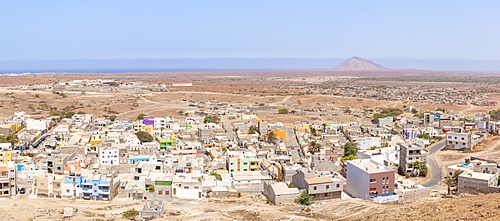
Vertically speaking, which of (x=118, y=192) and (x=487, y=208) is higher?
(x=487, y=208)

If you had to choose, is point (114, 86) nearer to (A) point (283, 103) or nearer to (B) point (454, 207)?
(A) point (283, 103)

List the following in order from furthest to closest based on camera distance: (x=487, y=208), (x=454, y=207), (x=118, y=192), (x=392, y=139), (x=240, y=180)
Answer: (x=392, y=139)
(x=240, y=180)
(x=118, y=192)
(x=454, y=207)
(x=487, y=208)

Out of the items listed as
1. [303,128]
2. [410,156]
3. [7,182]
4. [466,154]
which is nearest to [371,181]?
[410,156]

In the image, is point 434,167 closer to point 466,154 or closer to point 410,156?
point 410,156

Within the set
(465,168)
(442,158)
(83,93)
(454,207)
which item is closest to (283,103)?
(83,93)

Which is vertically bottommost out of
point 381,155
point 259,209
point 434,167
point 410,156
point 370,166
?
point 259,209

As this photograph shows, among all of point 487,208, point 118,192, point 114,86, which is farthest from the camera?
point 114,86

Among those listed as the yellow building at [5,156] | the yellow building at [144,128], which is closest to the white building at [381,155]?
the yellow building at [144,128]

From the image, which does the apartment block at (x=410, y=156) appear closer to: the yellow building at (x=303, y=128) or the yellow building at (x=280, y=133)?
the yellow building at (x=280, y=133)

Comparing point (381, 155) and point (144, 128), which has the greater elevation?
point (381, 155)
